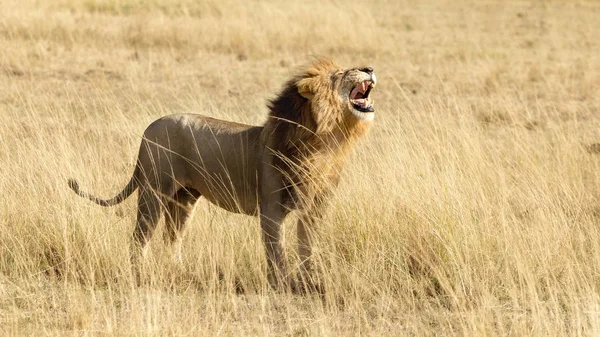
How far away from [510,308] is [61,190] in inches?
90.3

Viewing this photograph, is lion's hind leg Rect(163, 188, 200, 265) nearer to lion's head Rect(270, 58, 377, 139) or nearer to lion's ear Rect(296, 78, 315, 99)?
lion's head Rect(270, 58, 377, 139)

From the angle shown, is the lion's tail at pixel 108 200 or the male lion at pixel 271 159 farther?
the lion's tail at pixel 108 200

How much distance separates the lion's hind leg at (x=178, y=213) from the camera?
4.75 metres

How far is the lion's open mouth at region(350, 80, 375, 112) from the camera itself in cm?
430

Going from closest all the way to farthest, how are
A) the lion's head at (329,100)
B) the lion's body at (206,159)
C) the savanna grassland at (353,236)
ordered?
the savanna grassland at (353,236) → the lion's head at (329,100) → the lion's body at (206,159)

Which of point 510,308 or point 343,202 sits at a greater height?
point 343,202

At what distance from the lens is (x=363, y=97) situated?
14.6ft

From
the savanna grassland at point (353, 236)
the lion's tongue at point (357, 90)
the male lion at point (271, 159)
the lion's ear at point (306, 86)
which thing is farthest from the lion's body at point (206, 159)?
the lion's tongue at point (357, 90)

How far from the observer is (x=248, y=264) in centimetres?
454

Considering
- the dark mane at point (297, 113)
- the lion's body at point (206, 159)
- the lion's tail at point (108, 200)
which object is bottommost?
the lion's tail at point (108, 200)

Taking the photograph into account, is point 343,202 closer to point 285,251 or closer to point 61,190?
point 285,251

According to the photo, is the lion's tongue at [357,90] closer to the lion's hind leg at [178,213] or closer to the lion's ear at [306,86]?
the lion's ear at [306,86]

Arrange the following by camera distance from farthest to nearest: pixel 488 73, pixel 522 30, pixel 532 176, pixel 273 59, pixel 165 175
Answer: pixel 522 30 < pixel 273 59 < pixel 488 73 < pixel 532 176 < pixel 165 175

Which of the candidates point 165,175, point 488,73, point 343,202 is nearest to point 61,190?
point 165,175
